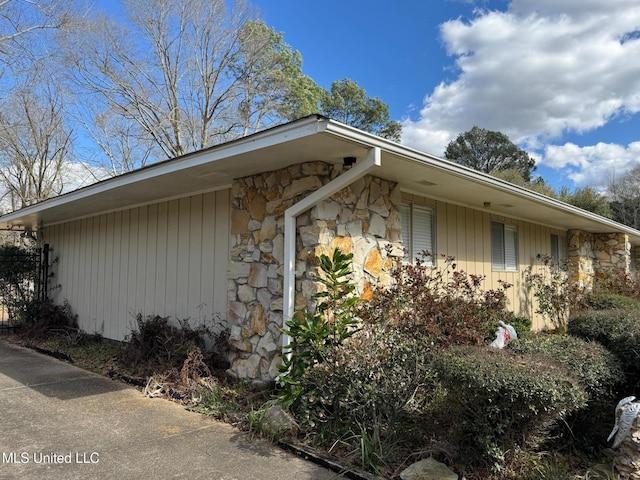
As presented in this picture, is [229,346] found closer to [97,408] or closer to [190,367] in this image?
[190,367]

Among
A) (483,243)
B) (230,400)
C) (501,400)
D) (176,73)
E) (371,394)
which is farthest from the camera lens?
(176,73)

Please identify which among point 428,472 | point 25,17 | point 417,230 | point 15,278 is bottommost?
point 428,472

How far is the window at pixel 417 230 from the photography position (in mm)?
5816

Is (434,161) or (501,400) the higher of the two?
(434,161)

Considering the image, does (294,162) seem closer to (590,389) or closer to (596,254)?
(590,389)

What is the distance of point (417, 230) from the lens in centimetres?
603

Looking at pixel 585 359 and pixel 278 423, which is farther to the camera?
pixel 278 423

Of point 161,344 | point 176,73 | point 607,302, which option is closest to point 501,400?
point 161,344

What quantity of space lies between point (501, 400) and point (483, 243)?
201 inches

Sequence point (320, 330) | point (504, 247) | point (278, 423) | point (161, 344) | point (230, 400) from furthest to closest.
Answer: point (504, 247) < point (161, 344) < point (230, 400) < point (320, 330) < point (278, 423)

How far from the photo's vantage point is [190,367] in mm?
4945

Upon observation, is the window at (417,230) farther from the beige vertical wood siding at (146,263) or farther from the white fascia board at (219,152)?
the white fascia board at (219,152)

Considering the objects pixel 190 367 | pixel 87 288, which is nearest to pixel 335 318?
pixel 190 367

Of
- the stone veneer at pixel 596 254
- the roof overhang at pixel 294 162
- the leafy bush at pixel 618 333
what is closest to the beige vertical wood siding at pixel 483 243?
the roof overhang at pixel 294 162
